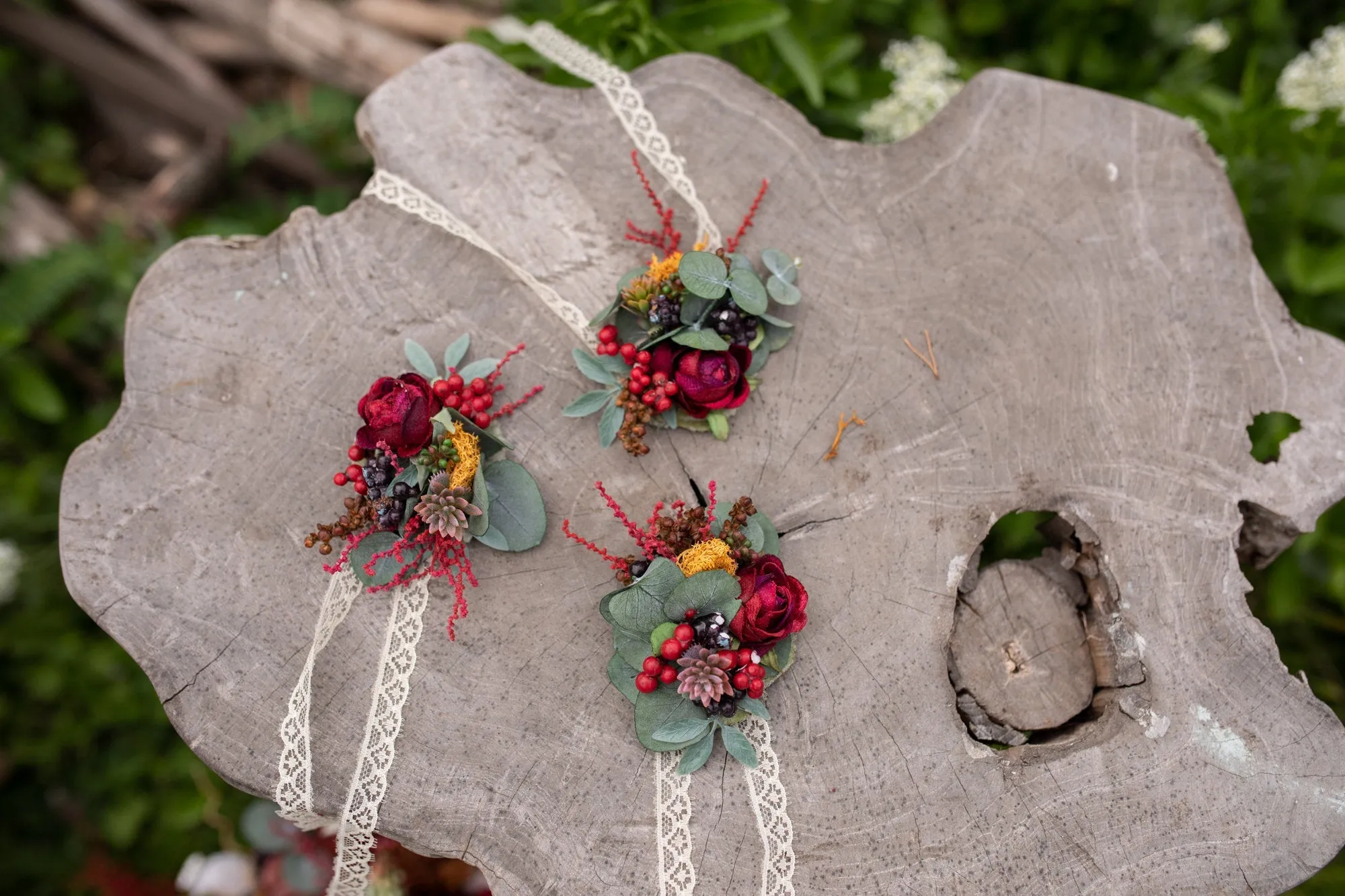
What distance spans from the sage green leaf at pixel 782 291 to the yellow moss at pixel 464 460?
0.71 meters

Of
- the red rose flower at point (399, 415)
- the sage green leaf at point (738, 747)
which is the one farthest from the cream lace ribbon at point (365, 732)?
the sage green leaf at point (738, 747)

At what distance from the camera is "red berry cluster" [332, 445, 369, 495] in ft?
5.27

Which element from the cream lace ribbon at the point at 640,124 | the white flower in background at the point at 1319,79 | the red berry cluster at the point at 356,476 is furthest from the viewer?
the white flower in background at the point at 1319,79

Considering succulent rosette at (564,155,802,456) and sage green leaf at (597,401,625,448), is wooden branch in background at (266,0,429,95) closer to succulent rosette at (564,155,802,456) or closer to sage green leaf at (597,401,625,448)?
succulent rosette at (564,155,802,456)

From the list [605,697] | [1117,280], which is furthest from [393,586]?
[1117,280]

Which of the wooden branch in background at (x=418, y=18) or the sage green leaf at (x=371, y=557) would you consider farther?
the wooden branch in background at (x=418, y=18)

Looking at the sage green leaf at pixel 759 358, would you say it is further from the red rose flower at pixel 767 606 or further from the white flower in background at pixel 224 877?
the white flower in background at pixel 224 877

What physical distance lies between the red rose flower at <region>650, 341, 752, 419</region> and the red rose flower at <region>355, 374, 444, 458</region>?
48 centimetres

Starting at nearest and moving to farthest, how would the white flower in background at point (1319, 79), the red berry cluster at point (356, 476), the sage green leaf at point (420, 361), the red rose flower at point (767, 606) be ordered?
the red rose flower at point (767, 606)
the red berry cluster at point (356, 476)
the sage green leaf at point (420, 361)
the white flower in background at point (1319, 79)

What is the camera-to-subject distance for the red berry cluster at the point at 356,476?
1.61 m

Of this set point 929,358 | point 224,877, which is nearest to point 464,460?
point 929,358

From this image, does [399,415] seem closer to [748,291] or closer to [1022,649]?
[748,291]

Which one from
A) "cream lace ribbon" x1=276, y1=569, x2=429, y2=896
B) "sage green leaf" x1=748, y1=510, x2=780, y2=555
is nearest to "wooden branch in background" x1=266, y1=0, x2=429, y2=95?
"cream lace ribbon" x1=276, y1=569, x2=429, y2=896

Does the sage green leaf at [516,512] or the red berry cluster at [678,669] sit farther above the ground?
the sage green leaf at [516,512]
